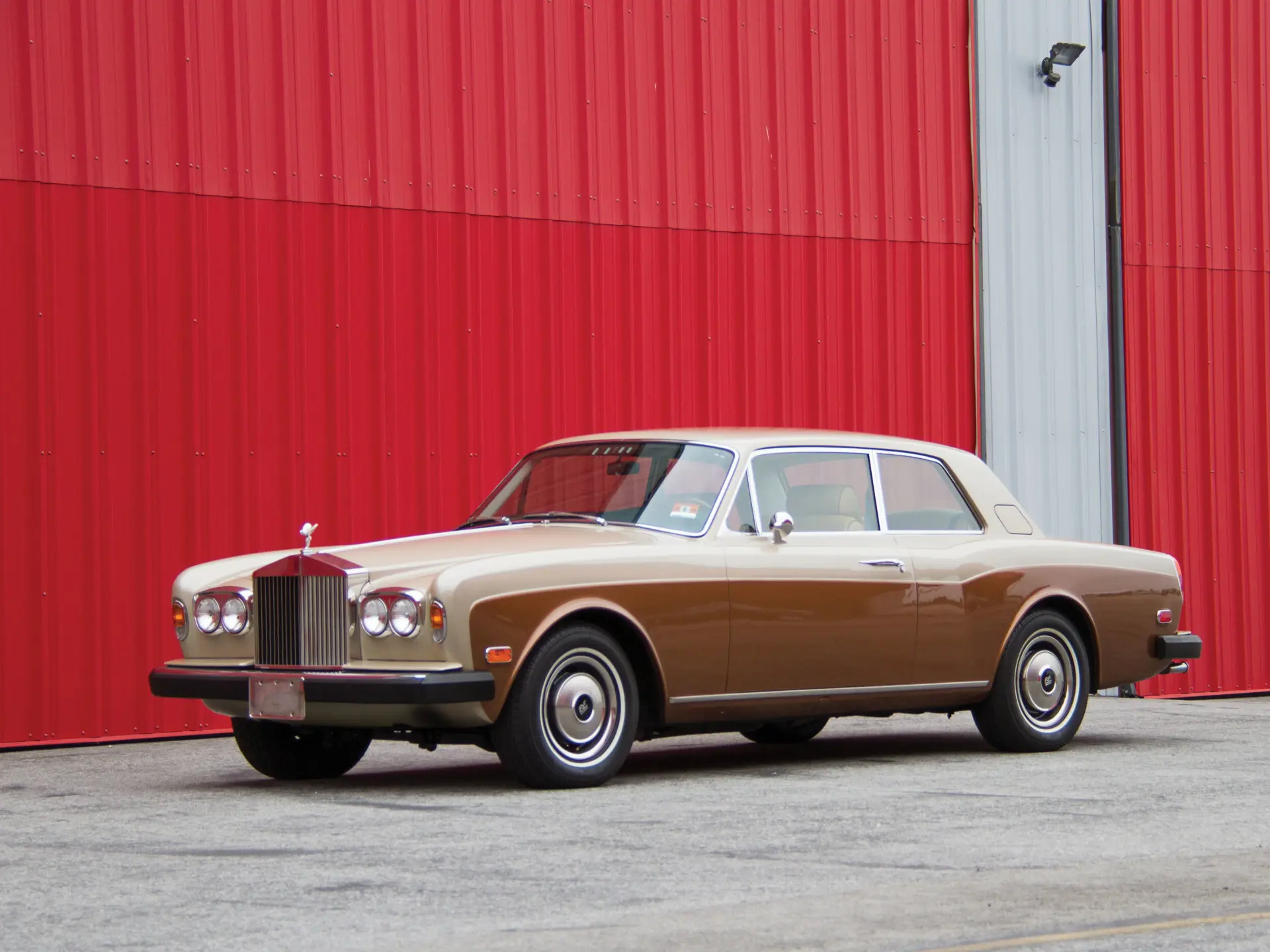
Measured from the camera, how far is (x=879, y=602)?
8.60 metres

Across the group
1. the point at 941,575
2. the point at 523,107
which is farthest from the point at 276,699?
the point at 523,107

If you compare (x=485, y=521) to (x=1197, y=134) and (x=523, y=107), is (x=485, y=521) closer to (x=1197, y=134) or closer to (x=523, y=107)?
(x=523, y=107)

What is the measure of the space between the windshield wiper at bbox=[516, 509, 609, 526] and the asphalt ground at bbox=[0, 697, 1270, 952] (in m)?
1.13

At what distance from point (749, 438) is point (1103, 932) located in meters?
4.28

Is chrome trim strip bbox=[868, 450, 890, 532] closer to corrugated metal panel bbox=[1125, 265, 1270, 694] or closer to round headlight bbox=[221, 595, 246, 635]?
round headlight bbox=[221, 595, 246, 635]

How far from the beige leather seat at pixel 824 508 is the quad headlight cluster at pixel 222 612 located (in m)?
2.42

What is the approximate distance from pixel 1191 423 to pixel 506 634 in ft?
28.6

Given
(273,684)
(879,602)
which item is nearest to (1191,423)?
(879,602)

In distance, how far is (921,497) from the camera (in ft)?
30.0

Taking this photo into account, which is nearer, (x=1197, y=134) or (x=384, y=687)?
(x=384, y=687)

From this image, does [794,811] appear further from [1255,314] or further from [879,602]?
[1255,314]

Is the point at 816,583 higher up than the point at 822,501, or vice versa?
the point at 822,501

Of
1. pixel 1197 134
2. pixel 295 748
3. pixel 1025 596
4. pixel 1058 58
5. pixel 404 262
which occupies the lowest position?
pixel 295 748

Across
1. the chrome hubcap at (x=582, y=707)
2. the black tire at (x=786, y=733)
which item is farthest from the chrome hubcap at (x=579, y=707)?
the black tire at (x=786, y=733)
